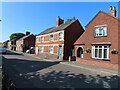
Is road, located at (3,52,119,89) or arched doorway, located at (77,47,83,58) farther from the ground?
arched doorway, located at (77,47,83,58)

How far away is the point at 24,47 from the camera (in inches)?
1860

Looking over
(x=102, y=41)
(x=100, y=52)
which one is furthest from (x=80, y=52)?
(x=102, y=41)

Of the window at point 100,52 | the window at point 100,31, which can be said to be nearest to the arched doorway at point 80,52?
the window at point 100,52

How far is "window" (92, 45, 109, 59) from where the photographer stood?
1451cm

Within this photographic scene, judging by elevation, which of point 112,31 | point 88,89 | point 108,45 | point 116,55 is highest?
point 112,31

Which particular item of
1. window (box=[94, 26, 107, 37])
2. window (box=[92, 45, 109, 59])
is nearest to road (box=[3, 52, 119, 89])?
window (box=[92, 45, 109, 59])

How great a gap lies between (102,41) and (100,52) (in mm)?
1569

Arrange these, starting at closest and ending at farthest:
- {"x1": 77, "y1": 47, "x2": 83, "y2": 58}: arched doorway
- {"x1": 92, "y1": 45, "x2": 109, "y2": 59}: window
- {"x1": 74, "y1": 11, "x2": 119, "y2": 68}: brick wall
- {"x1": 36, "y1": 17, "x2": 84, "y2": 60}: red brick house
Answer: {"x1": 74, "y1": 11, "x2": 119, "y2": 68}: brick wall
{"x1": 92, "y1": 45, "x2": 109, "y2": 59}: window
{"x1": 77, "y1": 47, "x2": 83, "y2": 58}: arched doorway
{"x1": 36, "y1": 17, "x2": 84, "y2": 60}: red brick house

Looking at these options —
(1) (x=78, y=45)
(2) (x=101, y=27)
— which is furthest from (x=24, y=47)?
(2) (x=101, y=27)

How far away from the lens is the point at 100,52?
598 inches

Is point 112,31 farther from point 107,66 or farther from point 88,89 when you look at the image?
point 88,89

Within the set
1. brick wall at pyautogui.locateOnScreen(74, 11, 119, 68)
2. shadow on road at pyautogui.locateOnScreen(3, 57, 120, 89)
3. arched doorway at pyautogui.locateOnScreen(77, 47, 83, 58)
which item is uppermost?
brick wall at pyautogui.locateOnScreen(74, 11, 119, 68)

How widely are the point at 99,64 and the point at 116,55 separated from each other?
2.32 m

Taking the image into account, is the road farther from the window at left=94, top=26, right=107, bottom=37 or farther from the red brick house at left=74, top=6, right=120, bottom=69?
the window at left=94, top=26, right=107, bottom=37
